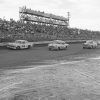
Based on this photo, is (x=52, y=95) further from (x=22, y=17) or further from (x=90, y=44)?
(x=22, y=17)

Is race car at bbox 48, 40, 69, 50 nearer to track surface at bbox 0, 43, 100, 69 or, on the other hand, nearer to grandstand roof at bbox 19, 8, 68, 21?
track surface at bbox 0, 43, 100, 69

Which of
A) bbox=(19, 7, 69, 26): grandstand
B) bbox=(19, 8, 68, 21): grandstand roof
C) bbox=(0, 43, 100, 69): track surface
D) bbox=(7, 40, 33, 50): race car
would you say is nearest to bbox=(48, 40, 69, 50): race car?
bbox=(7, 40, 33, 50): race car

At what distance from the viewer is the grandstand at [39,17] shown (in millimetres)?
44156

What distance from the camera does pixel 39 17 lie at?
4953 cm

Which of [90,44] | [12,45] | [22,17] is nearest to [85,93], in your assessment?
[12,45]

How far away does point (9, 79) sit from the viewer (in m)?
8.13

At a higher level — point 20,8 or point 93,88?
point 20,8

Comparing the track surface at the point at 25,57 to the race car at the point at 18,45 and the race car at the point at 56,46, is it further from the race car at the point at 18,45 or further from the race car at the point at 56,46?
the race car at the point at 56,46

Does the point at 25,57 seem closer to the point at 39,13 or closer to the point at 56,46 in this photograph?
the point at 56,46

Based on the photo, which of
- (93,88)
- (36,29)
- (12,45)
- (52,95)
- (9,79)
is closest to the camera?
(52,95)

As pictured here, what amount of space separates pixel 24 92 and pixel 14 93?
346mm

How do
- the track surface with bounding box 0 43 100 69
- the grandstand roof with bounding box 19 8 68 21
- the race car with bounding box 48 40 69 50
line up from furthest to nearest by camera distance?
the grandstand roof with bounding box 19 8 68 21, the race car with bounding box 48 40 69 50, the track surface with bounding box 0 43 100 69

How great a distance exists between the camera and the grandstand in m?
44.2

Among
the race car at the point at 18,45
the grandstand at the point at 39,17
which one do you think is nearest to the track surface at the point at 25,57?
the race car at the point at 18,45
